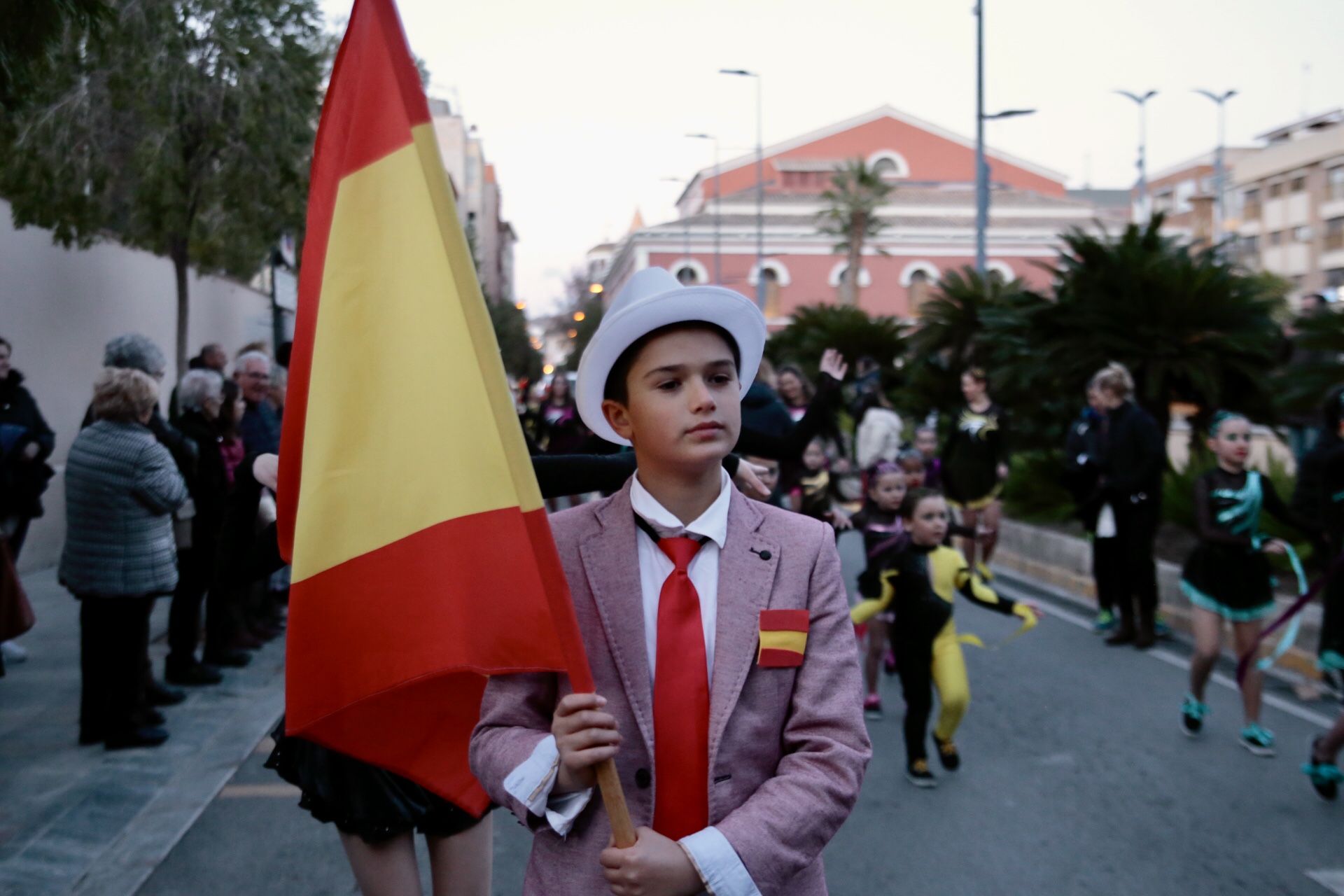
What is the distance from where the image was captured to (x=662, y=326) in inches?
81.5

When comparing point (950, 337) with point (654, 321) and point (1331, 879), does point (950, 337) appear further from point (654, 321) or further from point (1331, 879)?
point (654, 321)

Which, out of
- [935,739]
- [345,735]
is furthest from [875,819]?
[345,735]

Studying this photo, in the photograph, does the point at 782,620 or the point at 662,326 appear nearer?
the point at 782,620

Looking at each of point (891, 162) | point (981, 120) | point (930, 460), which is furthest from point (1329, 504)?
point (891, 162)

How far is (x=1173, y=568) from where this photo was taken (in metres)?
9.75

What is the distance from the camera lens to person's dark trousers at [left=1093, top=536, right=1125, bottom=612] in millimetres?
8875

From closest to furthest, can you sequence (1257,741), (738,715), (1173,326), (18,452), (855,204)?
1. (738,715)
2. (1257,741)
3. (18,452)
4. (1173,326)
5. (855,204)

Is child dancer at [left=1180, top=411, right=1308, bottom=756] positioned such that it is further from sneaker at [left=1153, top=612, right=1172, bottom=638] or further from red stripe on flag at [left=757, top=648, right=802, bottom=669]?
red stripe on flag at [left=757, top=648, right=802, bottom=669]

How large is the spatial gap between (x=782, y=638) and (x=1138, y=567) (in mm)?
7391

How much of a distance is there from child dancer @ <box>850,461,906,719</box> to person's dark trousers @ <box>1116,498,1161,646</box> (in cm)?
256

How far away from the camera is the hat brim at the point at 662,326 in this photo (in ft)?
6.63

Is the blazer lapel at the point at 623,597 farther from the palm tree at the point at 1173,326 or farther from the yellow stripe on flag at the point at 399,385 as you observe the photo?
the palm tree at the point at 1173,326

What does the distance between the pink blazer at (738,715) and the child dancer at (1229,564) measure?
4900 mm

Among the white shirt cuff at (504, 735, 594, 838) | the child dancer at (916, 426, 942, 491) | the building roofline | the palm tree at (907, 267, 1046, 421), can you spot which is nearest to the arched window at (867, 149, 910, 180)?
the building roofline
